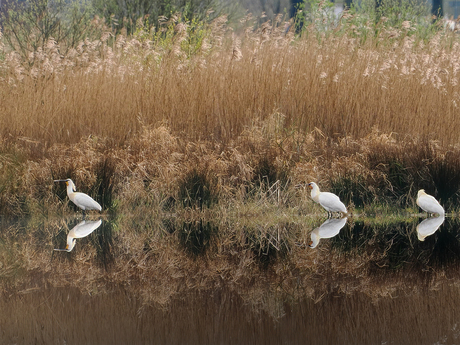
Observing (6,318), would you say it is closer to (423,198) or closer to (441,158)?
(423,198)

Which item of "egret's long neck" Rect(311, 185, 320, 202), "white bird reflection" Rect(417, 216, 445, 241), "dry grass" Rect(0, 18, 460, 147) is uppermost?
"dry grass" Rect(0, 18, 460, 147)

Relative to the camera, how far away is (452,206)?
6.68m

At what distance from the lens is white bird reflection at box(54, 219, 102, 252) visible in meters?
5.21

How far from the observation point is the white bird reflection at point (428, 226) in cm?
558

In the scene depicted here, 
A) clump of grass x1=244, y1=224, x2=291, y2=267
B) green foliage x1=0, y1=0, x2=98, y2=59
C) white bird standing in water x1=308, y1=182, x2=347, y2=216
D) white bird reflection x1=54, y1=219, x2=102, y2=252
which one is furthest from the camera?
green foliage x1=0, y1=0, x2=98, y2=59

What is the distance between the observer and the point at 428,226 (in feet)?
19.6

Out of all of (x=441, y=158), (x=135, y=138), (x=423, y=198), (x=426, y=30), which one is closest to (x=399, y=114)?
(x=441, y=158)

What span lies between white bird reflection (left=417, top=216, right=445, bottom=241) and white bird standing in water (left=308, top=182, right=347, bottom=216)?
70 centimetres

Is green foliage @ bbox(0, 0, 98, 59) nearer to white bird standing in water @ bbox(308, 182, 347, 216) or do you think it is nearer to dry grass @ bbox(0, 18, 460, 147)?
dry grass @ bbox(0, 18, 460, 147)

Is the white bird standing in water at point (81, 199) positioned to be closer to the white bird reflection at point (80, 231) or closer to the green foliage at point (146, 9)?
the white bird reflection at point (80, 231)

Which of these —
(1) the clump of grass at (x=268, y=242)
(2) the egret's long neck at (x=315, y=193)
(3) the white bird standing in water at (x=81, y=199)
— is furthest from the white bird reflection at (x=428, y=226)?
(3) the white bird standing in water at (x=81, y=199)

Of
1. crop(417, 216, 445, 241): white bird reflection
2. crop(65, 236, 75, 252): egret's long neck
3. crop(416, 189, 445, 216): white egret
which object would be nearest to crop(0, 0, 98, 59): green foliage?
crop(65, 236, 75, 252): egret's long neck

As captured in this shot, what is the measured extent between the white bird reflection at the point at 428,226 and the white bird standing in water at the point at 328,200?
27.6 inches

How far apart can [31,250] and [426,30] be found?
9761 millimetres
